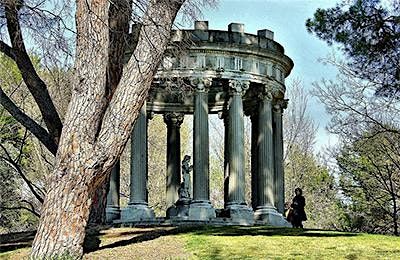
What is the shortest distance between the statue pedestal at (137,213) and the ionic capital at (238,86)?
506 centimetres

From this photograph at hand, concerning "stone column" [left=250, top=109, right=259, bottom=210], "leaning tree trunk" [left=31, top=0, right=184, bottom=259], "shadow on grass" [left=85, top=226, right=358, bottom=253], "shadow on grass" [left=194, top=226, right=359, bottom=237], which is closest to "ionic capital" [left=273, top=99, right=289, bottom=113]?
"stone column" [left=250, top=109, right=259, bottom=210]

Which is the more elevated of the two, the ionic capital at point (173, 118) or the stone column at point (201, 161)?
the ionic capital at point (173, 118)

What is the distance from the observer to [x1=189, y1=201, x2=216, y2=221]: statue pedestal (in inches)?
936

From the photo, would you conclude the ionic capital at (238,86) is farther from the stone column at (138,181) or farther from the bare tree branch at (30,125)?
the bare tree branch at (30,125)

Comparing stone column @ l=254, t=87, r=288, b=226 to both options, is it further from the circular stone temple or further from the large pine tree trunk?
the large pine tree trunk

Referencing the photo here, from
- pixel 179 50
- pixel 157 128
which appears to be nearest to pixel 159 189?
pixel 157 128

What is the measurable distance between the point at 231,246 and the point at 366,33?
7.77 m

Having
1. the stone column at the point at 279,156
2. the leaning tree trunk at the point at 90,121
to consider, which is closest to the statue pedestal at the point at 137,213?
the stone column at the point at 279,156

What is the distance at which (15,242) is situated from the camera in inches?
637

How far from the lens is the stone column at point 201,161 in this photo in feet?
78.7

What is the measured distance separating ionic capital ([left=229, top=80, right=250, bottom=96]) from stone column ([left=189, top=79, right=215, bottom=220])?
2.68ft

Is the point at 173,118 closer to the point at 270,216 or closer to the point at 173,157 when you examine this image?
the point at 173,157

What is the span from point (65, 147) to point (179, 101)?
18.0m

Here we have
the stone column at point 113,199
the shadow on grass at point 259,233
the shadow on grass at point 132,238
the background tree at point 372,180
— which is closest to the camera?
the shadow on grass at point 132,238
